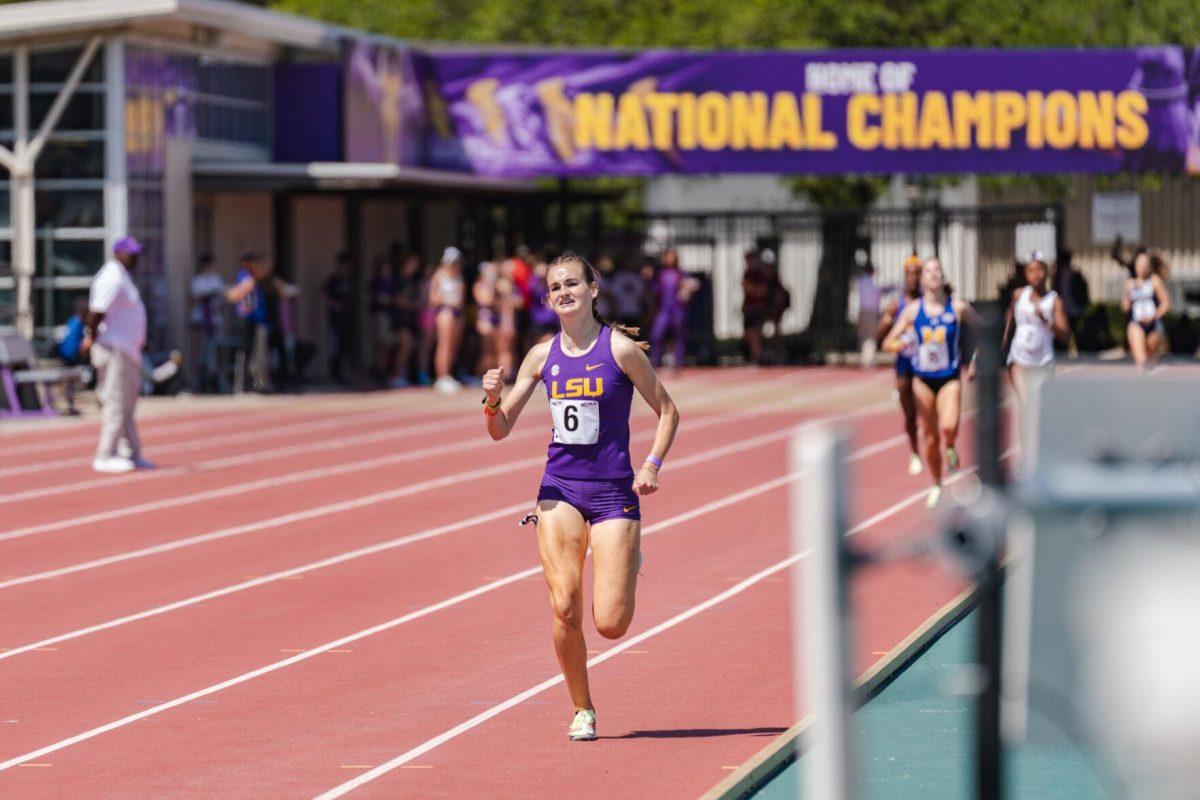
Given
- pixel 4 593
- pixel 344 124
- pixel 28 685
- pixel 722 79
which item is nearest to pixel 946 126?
pixel 722 79

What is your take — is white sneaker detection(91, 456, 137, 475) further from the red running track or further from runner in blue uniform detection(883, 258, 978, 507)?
runner in blue uniform detection(883, 258, 978, 507)

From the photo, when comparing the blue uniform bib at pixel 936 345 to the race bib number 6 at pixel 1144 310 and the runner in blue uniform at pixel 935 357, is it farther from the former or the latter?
the race bib number 6 at pixel 1144 310

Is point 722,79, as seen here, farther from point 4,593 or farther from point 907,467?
point 4,593

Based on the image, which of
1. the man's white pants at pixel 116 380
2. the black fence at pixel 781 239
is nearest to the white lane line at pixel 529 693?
the man's white pants at pixel 116 380

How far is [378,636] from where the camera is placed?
1140cm

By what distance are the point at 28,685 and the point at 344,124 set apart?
24.6 meters

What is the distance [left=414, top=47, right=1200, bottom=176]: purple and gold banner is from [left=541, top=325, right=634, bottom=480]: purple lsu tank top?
87.9 feet

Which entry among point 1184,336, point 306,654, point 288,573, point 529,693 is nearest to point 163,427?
point 288,573

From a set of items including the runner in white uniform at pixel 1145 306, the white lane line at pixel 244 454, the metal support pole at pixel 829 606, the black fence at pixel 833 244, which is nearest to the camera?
the metal support pole at pixel 829 606

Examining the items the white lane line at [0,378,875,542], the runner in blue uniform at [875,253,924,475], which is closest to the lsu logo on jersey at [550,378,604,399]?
the runner in blue uniform at [875,253,924,475]

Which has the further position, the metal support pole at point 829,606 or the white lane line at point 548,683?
the white lane line at point 548,683

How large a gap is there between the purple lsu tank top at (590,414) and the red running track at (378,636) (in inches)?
41.1

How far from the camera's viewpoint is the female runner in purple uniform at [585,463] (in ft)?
28.0

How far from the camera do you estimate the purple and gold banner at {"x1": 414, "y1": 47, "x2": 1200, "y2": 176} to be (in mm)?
34906
